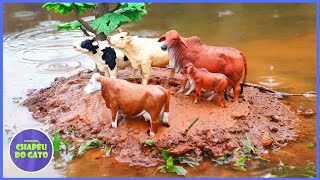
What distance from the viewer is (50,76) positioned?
6629 millimetres

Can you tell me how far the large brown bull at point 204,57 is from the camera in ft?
16.1

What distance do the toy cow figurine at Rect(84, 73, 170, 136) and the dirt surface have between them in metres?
0.15

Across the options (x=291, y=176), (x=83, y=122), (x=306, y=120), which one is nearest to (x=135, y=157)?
(x=83, y=122)

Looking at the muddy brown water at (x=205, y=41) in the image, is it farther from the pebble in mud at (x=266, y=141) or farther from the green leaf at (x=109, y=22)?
the green leaf at (x=109, y=22)

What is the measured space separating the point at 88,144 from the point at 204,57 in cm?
150

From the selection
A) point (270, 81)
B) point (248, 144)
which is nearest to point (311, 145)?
point (248, 144)

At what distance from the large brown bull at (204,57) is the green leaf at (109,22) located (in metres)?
0.52

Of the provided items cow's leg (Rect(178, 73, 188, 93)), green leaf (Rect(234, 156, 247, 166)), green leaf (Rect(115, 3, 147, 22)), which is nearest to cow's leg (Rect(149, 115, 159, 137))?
cow's leg (Rect(178, 73, 188, 93))

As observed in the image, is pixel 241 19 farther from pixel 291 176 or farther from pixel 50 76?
pixel 291 176

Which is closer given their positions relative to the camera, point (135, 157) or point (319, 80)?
point (135, 157)

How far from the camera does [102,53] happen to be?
5090mm

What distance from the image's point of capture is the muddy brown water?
436cm

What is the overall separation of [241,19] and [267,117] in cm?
432

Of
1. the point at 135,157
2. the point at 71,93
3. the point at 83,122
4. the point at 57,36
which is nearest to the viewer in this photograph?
the point at 135,157
